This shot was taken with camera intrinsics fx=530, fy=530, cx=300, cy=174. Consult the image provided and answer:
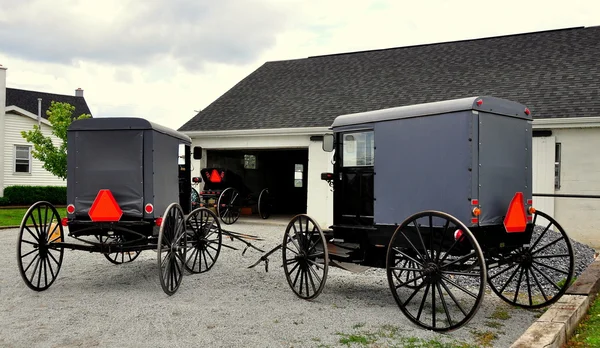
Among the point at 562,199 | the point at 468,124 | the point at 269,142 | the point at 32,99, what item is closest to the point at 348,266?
the point at 468,124

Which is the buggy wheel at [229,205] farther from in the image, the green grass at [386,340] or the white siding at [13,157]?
the white siding at [13,157]

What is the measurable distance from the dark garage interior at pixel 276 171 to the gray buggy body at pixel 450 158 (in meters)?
14.3

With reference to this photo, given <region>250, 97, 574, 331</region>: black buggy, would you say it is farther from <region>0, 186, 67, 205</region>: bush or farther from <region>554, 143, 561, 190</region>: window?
<region>0, 186, 67, 205</region>: bush

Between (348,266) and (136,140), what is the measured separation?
11.3 feet

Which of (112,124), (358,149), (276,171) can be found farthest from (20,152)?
(358,149)

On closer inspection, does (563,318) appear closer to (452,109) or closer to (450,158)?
(450,158)

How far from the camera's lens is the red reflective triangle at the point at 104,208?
7121mm

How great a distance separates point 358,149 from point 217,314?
2746 mm

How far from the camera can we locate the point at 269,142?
17297 millimetres

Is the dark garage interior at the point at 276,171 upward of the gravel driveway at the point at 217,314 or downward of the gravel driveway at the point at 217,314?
upward

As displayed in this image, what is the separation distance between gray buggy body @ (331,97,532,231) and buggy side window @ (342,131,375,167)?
0.04 meters

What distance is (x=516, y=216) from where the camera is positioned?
19.5 ft

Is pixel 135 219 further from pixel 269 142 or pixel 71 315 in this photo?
pixel 269 142

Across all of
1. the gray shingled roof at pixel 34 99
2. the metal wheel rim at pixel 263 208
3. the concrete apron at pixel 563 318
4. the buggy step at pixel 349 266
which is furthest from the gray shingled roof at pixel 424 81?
the gray shingled roof at pixel 34 99
